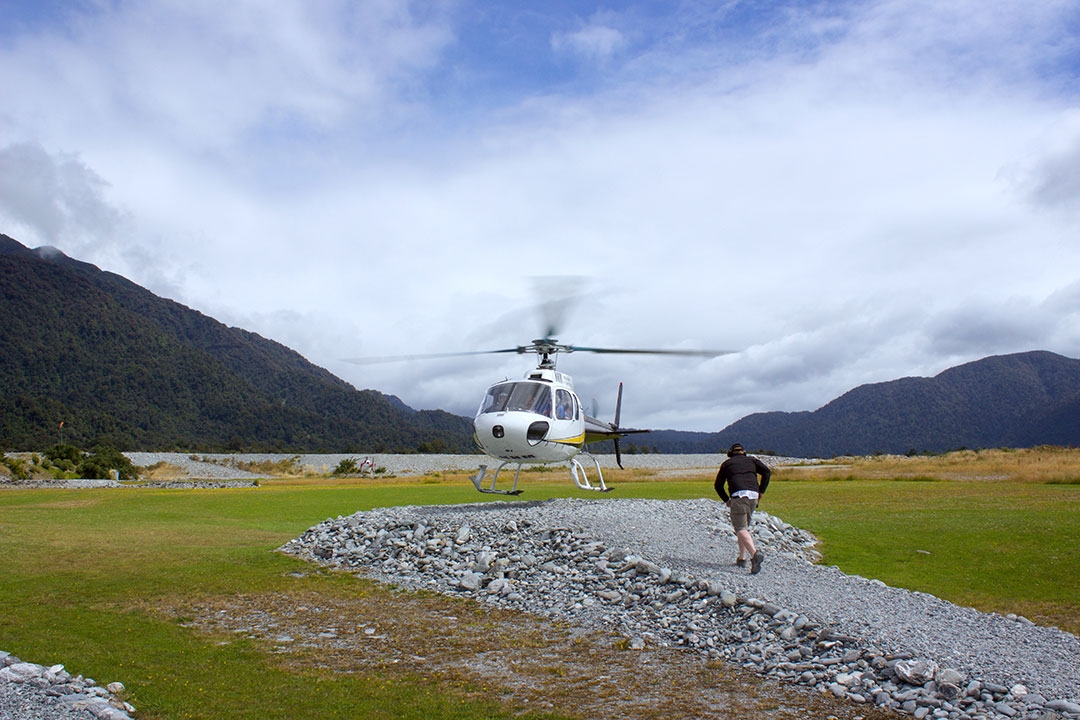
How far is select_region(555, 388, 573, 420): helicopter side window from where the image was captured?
63.4ft

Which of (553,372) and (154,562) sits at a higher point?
(553,372)

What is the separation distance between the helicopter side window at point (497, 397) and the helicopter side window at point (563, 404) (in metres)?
1.39

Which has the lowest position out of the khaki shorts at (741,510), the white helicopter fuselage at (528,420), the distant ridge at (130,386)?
the khaki shorts at (741,510)

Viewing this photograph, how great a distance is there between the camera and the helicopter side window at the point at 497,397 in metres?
18.5

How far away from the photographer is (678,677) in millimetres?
8453

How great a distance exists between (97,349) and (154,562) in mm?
151784

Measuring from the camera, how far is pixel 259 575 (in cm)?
1475

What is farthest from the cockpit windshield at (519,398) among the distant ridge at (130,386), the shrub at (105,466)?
the distant ridge at (130,386)

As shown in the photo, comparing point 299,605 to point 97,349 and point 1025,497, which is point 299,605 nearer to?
point 1025,497

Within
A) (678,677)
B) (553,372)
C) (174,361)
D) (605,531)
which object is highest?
(174,361)

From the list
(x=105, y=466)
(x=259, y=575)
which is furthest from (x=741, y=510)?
(x=105, y=466)

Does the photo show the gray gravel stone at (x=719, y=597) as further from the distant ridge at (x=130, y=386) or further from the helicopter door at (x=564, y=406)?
the distant ridge at (x=130, y=386)

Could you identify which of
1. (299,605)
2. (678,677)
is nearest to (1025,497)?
(678,677)

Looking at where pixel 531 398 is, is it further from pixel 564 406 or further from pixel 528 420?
pixel 564 406
